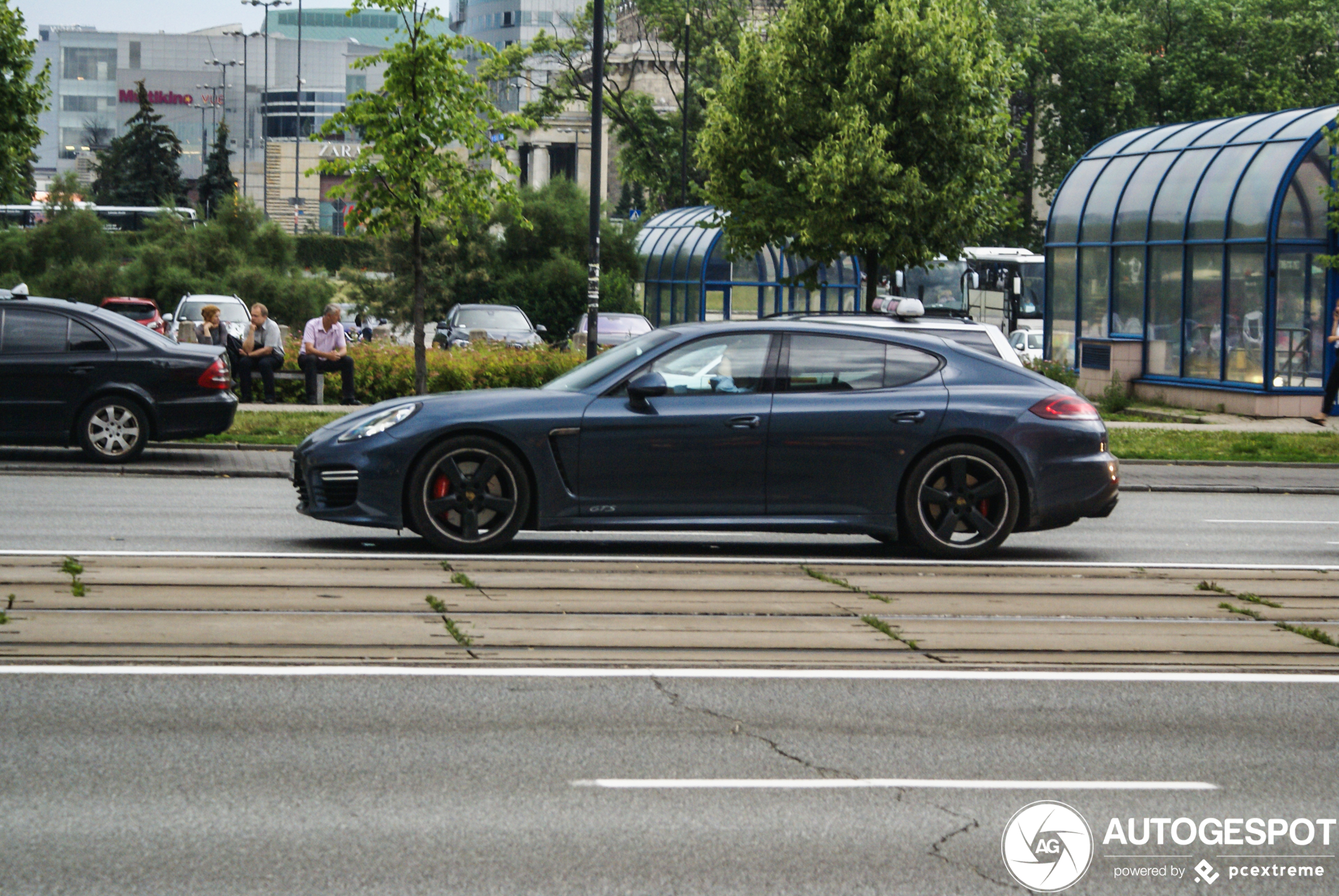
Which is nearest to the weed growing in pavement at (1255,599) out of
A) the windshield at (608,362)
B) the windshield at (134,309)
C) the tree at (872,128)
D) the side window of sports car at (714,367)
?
the side window of sports car at (714,367)

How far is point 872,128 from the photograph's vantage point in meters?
27.8

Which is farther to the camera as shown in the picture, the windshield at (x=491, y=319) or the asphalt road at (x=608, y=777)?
the windshield at (x=491, y=319)

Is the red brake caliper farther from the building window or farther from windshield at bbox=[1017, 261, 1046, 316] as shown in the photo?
the building window

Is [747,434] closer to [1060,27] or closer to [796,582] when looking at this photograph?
[796,582]

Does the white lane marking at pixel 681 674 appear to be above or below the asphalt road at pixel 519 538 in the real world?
below

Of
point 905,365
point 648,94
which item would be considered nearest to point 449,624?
point 905,365

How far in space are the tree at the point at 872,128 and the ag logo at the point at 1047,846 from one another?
23.4 m

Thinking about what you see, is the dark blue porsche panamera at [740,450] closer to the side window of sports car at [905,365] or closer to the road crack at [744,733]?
the side window of sports car at [905,365]

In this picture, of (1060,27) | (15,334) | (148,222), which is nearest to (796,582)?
(15,334)

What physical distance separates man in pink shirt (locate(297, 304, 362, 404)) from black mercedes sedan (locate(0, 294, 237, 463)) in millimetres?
6235

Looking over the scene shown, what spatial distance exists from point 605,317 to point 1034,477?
89.0ft

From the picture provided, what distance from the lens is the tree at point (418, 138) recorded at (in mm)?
20250

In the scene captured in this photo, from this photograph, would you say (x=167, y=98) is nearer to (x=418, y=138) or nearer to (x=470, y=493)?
(x=418, y=138)

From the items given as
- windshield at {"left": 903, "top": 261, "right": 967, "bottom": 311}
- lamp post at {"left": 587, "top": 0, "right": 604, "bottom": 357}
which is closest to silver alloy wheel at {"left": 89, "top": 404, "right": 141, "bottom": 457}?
lamp post at {"left": 587, "top": 0, "right": 604, "bottom": 357}
